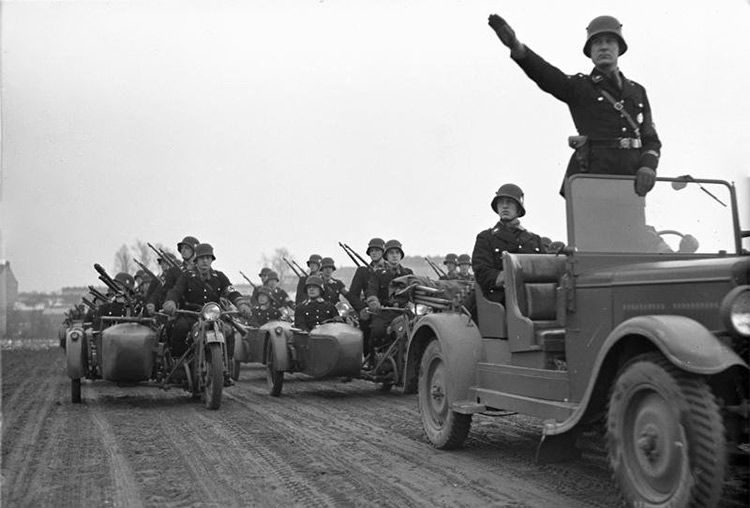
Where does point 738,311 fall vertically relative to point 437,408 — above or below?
above

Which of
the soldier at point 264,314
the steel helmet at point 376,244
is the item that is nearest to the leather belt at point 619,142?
the steel helmet at point 376,244

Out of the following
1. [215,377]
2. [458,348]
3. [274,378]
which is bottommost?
[274,378]

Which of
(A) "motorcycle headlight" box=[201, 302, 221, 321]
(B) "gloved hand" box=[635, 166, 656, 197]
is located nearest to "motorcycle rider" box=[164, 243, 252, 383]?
(A) "motorcycle headlight" box=[201, 302, 221, 321]

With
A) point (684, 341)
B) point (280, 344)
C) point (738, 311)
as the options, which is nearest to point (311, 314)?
point (280, 344)

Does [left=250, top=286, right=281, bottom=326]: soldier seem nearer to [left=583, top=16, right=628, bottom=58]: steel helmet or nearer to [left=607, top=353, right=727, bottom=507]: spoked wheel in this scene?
[left=583, top=16, right=628, bottom=58]: steel helmet

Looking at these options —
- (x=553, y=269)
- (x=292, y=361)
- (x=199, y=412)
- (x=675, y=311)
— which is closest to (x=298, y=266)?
(x=292, y=361)

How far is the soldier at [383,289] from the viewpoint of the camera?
11078 mm

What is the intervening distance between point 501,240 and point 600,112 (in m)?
1.49

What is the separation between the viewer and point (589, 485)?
16.9 feet

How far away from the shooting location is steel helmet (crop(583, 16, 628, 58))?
5488 mm

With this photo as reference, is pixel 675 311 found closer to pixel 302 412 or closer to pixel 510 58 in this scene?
pixel 510 58

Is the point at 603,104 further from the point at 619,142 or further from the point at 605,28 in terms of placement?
the point at 605,28

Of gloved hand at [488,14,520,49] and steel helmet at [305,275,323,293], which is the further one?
steel helmet at [305,275,323,293]

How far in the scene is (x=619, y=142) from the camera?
5473 millimetres
